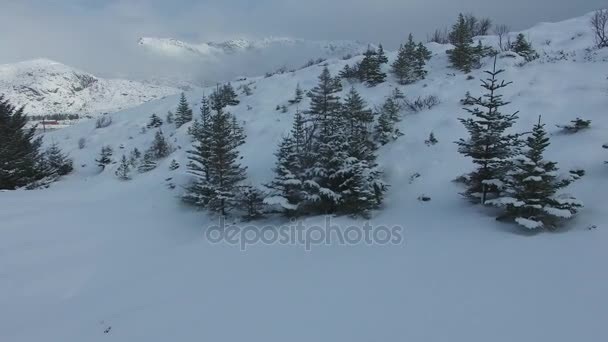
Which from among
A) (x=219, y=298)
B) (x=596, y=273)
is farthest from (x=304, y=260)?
(x=596, y=273)

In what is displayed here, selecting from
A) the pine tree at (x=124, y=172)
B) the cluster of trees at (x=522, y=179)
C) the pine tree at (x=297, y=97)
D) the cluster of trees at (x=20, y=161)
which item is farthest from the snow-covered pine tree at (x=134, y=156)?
the cluster of trees at (x=522, y=179)

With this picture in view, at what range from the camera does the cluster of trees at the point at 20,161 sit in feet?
77.8

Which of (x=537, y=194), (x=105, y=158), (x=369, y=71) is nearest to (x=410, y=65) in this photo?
(x=369, y=71)

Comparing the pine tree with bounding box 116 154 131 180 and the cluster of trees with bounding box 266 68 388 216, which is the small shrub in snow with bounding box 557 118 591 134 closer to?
the cluster of trees with bounding box 266 68 388 216

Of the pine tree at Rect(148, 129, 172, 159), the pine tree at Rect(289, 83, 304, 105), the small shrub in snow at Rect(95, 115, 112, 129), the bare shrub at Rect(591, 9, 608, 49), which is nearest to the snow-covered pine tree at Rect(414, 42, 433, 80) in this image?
the pine tree at Rect(289, 83, 304, 105)

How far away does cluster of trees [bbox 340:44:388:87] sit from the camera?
29.8 metres

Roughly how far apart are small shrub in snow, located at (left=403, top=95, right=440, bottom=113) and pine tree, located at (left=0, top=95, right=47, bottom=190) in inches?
1010

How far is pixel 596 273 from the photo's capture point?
711 cm

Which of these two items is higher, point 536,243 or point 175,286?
point 536,243

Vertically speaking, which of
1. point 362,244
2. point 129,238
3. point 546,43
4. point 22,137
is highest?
point 546,43

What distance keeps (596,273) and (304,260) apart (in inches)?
260

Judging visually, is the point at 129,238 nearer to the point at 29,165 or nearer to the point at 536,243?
the point at 536,243

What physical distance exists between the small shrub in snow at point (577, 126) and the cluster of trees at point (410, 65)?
14.4m

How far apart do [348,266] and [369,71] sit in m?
23.5
